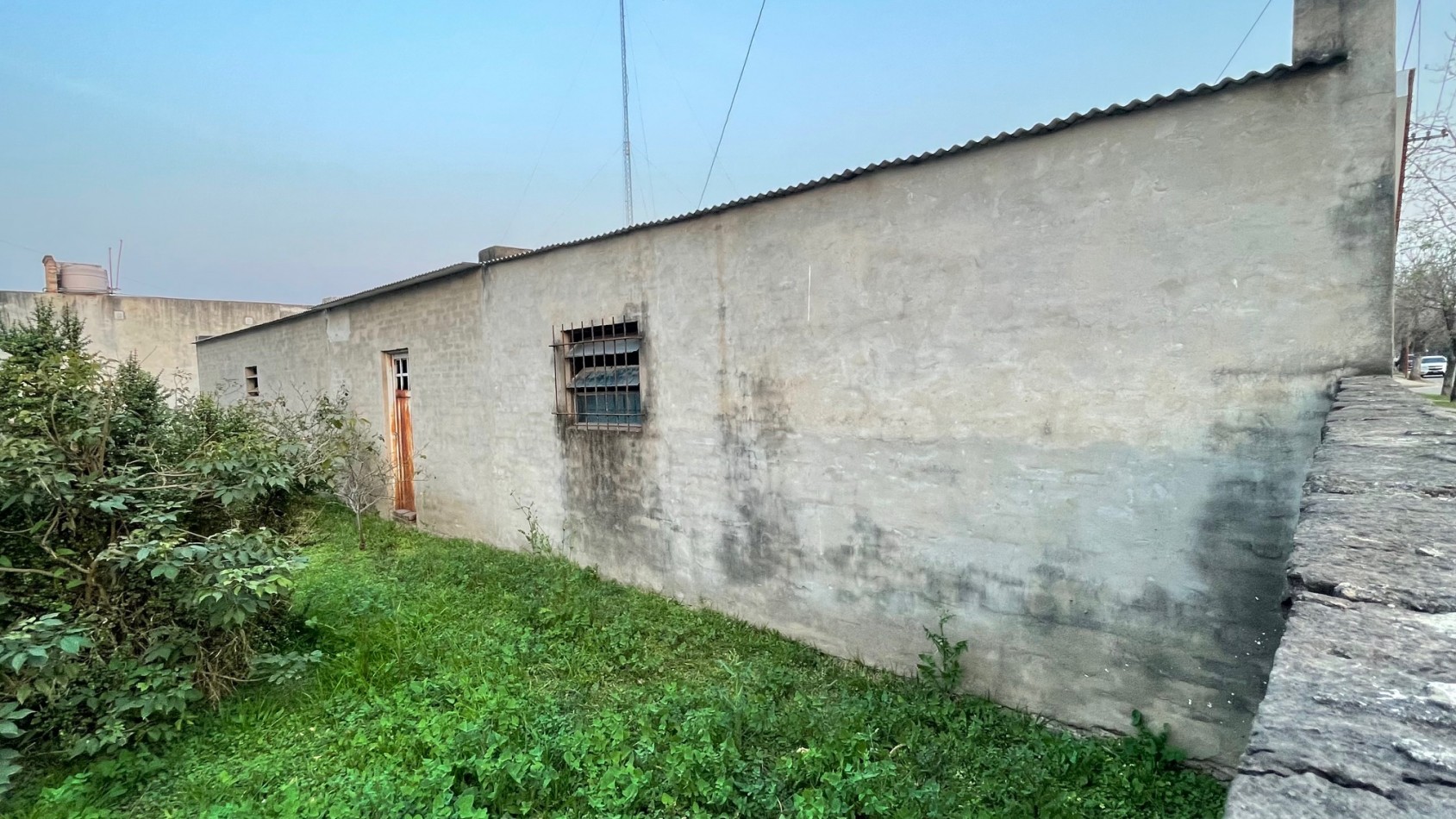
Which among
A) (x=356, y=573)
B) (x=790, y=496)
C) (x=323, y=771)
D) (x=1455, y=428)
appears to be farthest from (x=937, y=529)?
(x=356, y=573)

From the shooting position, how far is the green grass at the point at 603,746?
2.72 metres

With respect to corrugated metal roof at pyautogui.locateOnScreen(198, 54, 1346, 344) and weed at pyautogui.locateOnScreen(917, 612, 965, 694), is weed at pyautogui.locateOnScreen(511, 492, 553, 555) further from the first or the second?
weed at pyautogui.locateOnScreen(917, 612, 965, 694)

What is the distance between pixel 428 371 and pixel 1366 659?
363 inches

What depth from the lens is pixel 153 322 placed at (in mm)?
18156

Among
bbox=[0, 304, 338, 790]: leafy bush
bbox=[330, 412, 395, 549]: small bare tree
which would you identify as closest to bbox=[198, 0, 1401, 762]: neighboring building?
bbox=[0, 304, 338, 790]: leafy bush

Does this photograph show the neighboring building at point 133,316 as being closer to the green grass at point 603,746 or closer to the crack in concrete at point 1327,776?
the green grass at point 603,746

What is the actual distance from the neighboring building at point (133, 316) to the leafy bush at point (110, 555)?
16.7 m

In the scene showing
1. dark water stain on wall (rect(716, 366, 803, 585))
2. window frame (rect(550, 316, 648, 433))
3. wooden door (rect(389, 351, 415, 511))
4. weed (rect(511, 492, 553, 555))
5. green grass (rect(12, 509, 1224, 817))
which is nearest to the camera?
green grass (rect(12, 509, 1224, 817))

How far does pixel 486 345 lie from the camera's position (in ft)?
25.0

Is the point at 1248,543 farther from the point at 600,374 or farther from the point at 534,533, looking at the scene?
the point at 534,533

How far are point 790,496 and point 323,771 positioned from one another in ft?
10.3

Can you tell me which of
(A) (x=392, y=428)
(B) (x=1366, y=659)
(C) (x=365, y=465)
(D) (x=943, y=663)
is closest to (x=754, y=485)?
(D) (x=943, y=663)

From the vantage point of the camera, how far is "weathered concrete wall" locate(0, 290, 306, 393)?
55.3ft

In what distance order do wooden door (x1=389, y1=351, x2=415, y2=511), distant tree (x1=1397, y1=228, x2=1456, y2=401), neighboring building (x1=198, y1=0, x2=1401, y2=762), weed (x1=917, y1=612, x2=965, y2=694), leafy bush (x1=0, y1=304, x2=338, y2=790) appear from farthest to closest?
1. distant tree (x1=1397, y1=228, x2=1456, y2=401)
2. wooden door (x1=389, y1=351, x2=415, y2=511)
3. weed (x1=917, y1=612, x2=965, y2=694)
4. leafy bush (x1=0, y1=304, x2=338, y2=790)
5. neighboring building (x1=198, y1=0, x2=1401, y2=762)
